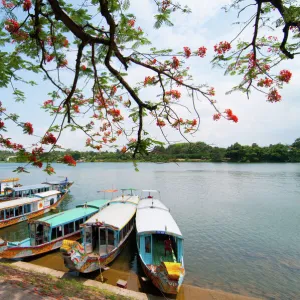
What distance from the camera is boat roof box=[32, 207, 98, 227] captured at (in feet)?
43.3

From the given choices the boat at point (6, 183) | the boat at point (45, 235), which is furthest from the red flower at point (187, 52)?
the boat at point (6, 183)

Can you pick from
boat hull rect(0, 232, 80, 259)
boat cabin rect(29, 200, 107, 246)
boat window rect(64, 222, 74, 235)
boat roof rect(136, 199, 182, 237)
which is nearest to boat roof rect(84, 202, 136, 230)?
boat roof rect(136, 199, 182, 237)

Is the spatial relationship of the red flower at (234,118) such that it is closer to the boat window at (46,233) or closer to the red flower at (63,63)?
the red flower at (63,63)

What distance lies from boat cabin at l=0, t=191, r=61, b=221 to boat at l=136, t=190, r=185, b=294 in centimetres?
1128

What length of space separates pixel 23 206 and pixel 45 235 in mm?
8416

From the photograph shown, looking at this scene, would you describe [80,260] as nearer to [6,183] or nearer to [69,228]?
[69,228]

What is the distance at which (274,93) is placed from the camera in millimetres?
4402

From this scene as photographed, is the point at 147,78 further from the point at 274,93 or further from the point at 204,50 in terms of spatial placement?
the point at 274,93

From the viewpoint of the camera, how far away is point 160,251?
11.6 m

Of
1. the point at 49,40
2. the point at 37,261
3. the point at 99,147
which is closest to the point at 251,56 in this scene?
the point at 99,147

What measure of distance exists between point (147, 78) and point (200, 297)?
28.8 feet

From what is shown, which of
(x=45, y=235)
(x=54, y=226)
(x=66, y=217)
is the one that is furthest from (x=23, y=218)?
(x=54, y=226)

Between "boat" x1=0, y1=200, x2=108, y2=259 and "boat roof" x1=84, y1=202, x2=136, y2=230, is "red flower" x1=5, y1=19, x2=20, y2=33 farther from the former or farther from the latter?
"boat" x1=0, y1=200, x2=108, y2=259

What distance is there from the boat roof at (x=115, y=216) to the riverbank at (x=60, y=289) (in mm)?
2591
